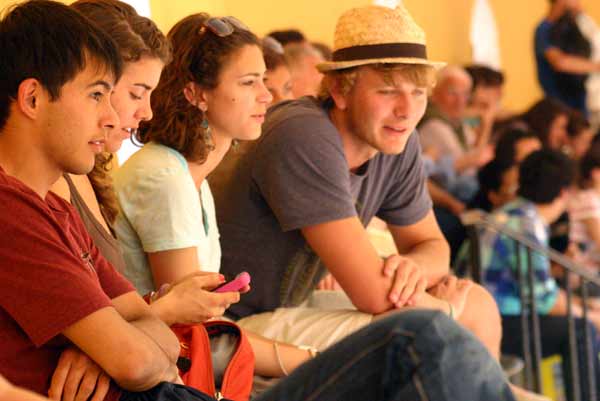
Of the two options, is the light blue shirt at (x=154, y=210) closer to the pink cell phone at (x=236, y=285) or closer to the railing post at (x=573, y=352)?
the pink cell phone at (x=236, y=285)

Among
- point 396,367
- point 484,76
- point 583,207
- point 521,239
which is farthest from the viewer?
point 484,76

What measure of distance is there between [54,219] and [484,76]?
5.10 meters

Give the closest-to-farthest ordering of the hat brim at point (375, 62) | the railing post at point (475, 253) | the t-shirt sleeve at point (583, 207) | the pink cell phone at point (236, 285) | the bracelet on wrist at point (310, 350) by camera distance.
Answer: the pink cell phone at point (236, 285)
the bracelet on wrist at point (310, 350)
the hat brim at point (375, 62)
the railing post at point (475, 253)
the t-shirt sleeve at point (583, 207)

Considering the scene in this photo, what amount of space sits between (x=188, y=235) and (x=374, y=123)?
66 cm

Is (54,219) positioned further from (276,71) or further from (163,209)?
(276,71)

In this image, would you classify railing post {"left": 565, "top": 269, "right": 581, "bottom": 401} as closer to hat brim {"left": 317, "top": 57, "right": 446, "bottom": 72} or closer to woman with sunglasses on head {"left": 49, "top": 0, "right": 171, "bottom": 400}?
hat brim {"left": 317, "top": 57, "right": 446, "bottom": 72}

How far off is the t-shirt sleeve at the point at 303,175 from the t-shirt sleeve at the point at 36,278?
100 cm

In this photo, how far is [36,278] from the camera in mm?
1594

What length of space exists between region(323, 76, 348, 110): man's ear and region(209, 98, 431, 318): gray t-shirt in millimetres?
44

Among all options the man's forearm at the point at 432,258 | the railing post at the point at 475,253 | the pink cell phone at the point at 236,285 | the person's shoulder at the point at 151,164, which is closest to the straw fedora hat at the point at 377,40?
the man's forearm at the point at 432,258

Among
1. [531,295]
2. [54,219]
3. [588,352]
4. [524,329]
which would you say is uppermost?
[54,219]

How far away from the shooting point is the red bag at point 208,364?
1911 mm

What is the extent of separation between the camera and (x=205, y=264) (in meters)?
2.39

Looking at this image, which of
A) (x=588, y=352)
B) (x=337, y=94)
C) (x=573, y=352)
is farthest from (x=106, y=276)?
(x=588, y=352)
